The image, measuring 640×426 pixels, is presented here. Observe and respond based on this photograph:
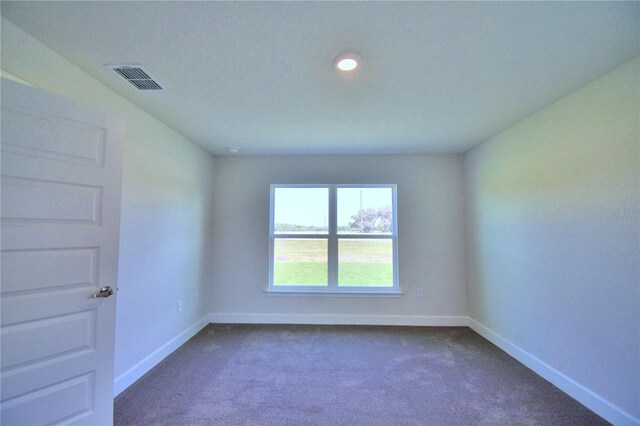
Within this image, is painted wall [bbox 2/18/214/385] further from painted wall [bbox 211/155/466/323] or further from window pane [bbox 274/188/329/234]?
window pane [bbox 274/188/329/234]

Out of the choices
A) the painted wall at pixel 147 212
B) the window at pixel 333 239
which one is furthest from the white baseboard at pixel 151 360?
the window at pixel 333 239

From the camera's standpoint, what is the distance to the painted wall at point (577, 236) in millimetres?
1790

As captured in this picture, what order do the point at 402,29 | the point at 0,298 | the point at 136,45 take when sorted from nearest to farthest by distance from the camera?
the point at 0,298 < the point at 402,29 < the point at 136,45

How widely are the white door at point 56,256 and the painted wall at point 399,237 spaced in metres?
2.21

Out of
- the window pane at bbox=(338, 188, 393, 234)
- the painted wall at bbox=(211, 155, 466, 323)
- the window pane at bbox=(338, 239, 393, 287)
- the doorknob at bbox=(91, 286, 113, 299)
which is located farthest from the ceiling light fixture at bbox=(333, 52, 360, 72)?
the window pane at bbox=(338, 239, 393, 287)

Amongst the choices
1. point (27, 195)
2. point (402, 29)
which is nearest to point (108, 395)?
point (27, 195)

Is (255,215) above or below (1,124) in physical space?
below

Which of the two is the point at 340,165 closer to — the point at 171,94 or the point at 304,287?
the point at 304,287

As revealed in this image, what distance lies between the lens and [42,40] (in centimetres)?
157

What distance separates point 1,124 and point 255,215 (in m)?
2.75

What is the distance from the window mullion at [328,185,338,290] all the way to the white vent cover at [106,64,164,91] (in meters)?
2.46

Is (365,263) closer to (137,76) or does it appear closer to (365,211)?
(365,211)

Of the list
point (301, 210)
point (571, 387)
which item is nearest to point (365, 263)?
point (301, 210)

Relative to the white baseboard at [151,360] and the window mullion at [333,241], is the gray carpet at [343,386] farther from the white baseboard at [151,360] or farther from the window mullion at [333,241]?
the window mullion at [333,241]
